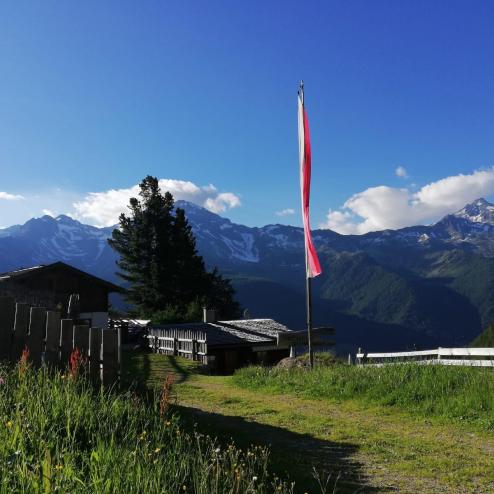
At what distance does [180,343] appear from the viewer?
25859 mm

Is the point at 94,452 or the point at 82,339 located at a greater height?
the point at 82,339

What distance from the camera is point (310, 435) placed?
818 centimetres

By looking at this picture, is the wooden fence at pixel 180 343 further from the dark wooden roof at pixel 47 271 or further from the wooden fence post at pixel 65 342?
the wooden fence post at pixel 65 342

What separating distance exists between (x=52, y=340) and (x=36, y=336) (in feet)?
0.74

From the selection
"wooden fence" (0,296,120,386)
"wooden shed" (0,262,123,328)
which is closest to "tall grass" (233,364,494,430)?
"wooden fence" (0,296,120,386)

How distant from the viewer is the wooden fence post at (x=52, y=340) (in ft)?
23.4

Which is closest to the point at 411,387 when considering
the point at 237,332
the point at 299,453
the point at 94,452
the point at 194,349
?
the point at 299,453

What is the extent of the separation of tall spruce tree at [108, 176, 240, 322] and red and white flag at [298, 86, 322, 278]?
32.9 meters

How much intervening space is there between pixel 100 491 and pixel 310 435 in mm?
5440

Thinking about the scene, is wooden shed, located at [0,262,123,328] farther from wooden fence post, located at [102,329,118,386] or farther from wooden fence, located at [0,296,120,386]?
wooden fence post, located at [102,329,118,386]

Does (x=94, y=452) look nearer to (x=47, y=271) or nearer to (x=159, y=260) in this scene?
(x=47, y=271)

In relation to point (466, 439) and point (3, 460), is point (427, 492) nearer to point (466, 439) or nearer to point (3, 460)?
point (466, 439)

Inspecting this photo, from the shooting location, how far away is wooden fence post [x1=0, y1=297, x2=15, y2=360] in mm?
6934

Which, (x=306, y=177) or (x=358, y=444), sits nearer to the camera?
(x=358, y=444)
